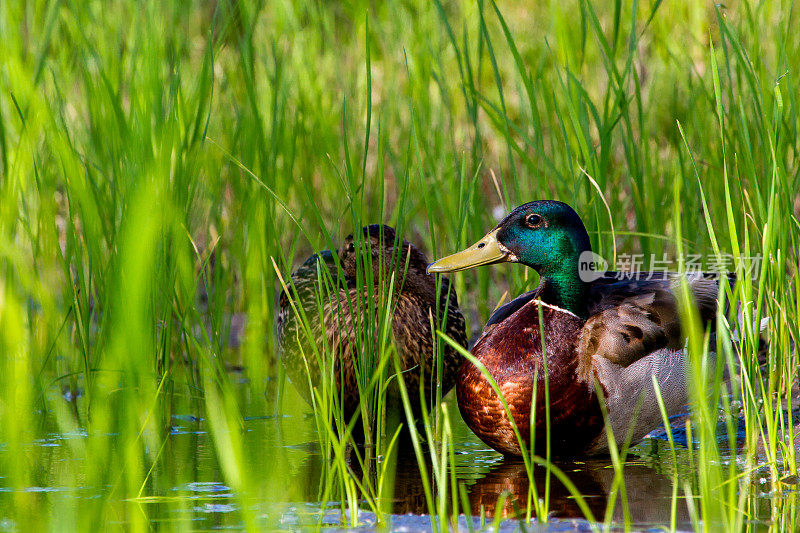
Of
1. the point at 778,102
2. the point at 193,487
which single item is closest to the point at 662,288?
the point at 778,102

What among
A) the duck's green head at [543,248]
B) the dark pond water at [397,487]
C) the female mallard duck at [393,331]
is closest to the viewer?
the dark pond water at [397,487]

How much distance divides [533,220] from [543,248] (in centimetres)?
10

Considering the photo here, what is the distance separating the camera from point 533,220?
10.7ft

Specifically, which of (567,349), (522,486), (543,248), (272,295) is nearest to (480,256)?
(543,248)

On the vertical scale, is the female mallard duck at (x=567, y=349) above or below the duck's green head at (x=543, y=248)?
below

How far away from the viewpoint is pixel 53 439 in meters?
3.23

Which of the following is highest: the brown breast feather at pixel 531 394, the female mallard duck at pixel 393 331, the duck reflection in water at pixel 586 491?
the female mallard duck at pixel 393 331

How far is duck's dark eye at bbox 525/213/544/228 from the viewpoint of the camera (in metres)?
3.26

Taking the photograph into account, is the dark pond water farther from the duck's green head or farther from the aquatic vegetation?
the duck's green head

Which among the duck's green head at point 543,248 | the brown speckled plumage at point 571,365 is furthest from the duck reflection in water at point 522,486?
the duck's green head at point 543,248

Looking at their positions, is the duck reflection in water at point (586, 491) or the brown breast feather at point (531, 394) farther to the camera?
the brown breast feather at point (531, 394)

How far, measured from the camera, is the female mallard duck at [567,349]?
3.14 meters

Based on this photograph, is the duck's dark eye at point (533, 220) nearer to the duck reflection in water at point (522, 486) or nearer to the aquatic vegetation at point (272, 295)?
the aquatic vegetation at point (272, 295)

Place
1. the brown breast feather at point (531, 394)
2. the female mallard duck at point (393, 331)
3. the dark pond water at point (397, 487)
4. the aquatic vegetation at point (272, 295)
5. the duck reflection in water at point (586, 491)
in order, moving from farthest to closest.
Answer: the female mallard duck at point (393, 331) → the brown breast feather at point (531, 394) → the duck reflection in water at point (586, 491) → the dark pond water at point (397, 487) → the aquatic vegetation at point (272, 295)
